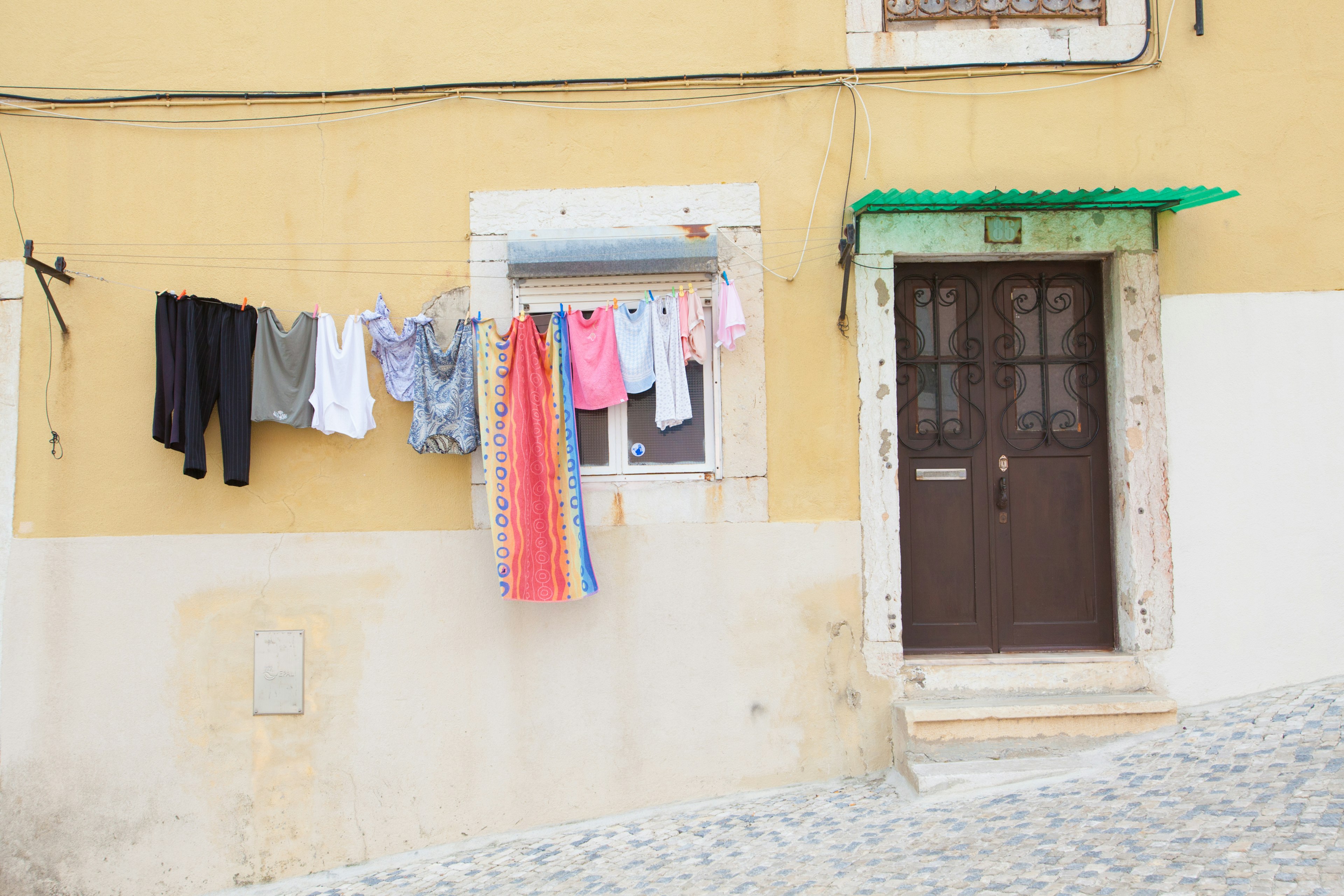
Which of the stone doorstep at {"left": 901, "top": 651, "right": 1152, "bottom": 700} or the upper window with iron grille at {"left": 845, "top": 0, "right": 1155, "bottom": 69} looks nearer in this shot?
the stone doorstep at {"left": 901, "top": 651, "right": 1152, "bottom": 700}

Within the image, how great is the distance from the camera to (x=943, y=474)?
4746 mm

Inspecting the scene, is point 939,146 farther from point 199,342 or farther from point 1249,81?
point 199,342

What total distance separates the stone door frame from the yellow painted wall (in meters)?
0.15

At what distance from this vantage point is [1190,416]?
14.8ft

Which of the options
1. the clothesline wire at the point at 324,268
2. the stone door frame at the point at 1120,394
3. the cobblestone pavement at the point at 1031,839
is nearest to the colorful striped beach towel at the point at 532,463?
the clothesline wire at the point at 324,268

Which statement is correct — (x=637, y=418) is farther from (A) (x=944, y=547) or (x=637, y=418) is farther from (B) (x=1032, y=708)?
(B) (x=1032, y=708)

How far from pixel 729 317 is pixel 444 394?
1576 mm

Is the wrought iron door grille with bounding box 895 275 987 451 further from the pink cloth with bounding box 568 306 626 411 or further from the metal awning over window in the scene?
the pink cloth with bounding box 568 306 626 411

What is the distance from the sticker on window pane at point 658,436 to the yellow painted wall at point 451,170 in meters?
0.43

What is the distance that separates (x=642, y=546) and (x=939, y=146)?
2755 mm

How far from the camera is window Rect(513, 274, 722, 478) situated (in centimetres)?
458

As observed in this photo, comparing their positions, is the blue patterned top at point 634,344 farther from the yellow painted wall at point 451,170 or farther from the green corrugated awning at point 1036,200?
the green corrugated awning at point 1036,200

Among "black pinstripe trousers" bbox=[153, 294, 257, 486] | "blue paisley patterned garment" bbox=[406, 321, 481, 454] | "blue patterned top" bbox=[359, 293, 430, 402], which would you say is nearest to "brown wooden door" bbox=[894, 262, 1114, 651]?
"blue paisley patterned garment" bbox=[406, 321, 481, 454]

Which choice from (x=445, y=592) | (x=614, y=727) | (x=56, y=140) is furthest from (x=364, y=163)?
(x=614, y=727)
